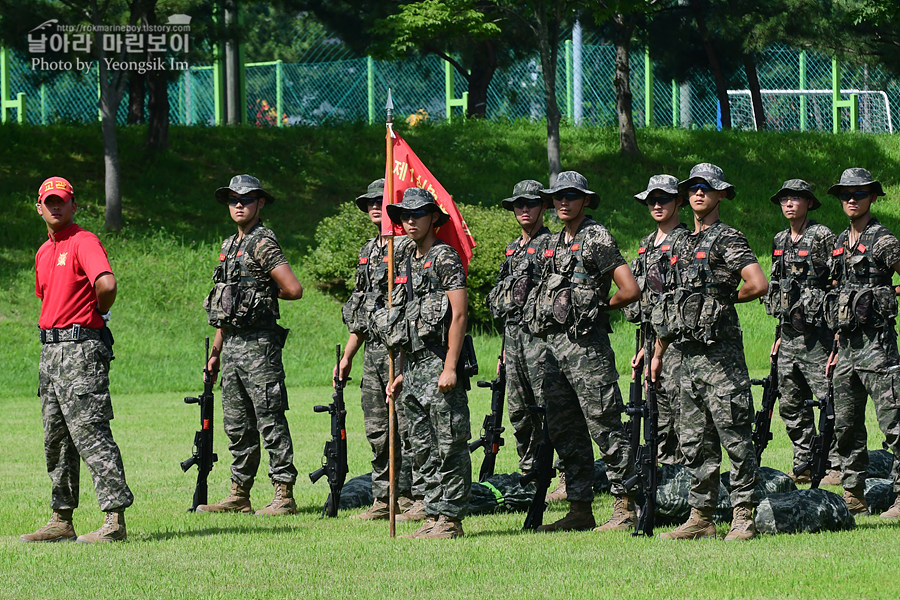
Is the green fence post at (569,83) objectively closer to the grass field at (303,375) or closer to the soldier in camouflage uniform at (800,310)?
the grass field at (303,375)

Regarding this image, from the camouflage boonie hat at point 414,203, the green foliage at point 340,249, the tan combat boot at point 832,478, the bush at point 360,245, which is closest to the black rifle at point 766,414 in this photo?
the tan combat boot at point 832,478

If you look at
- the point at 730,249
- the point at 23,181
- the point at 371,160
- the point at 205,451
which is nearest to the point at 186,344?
the point at 23,181

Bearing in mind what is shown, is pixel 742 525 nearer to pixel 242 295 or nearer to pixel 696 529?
pixel 696 529

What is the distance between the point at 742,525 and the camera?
8602 millimetres

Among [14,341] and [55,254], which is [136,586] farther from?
[14,341]

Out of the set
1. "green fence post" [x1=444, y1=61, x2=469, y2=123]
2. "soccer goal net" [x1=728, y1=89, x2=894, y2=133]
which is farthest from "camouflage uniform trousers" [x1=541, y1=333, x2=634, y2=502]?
"soccer goal net" [x1=728, y1=89, x2=894, y2=133]

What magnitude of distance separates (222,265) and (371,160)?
19689 millimetres

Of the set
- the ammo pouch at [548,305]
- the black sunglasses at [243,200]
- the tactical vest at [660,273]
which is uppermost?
the black sunglasses at [243,200]

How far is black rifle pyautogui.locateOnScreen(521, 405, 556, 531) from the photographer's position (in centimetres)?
932

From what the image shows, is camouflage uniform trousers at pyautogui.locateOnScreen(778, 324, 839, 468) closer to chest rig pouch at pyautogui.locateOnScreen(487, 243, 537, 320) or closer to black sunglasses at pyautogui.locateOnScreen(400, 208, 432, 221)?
chest rig pouch at pyautogui.locateOnScreen(487, 243, 537, 320)

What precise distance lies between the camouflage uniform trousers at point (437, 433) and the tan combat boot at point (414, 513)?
916 millimetres

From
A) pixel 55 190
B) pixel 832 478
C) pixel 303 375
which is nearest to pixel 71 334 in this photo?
pixel 55 190

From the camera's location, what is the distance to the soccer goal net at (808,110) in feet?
138

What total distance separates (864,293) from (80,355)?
222 inches
